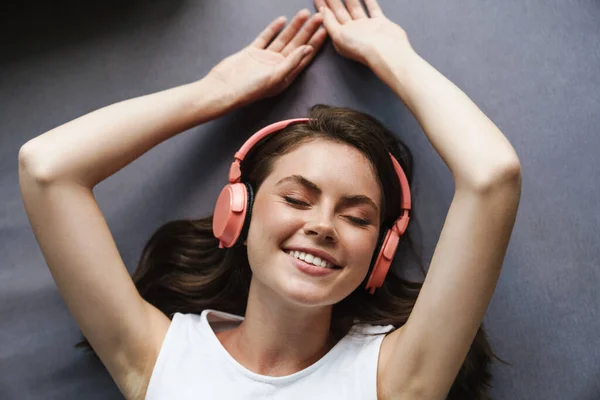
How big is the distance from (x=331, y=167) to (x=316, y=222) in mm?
112

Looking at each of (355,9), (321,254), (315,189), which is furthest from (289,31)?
(321,254)

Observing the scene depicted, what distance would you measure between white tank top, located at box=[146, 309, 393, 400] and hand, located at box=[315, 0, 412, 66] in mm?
582

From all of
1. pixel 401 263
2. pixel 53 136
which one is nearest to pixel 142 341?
pixel 53 136

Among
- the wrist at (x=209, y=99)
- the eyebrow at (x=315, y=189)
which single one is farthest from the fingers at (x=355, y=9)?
the eyebrow at (x=315, y=189)

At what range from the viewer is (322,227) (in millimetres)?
1193

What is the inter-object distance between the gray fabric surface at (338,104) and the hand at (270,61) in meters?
0.05

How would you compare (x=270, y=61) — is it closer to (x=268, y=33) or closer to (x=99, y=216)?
(x=268, y=33)

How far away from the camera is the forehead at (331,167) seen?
1.24 meters

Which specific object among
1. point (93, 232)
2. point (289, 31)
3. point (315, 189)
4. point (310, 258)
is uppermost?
point (289, 31)

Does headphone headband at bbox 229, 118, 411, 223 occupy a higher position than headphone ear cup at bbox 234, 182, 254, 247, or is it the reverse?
headphone headband at bbox 229, 118, 411, 223

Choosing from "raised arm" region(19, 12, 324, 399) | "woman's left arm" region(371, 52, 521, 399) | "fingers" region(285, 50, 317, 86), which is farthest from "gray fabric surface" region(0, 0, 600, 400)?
"woman's left arm" region(371, 52, 521, 399)

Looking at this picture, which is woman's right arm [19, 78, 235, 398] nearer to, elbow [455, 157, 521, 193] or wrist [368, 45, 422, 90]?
wrist [368, 45, 422, 90]

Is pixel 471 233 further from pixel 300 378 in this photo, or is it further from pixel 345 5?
pixel 345 5

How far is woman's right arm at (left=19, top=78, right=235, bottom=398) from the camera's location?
124cm
